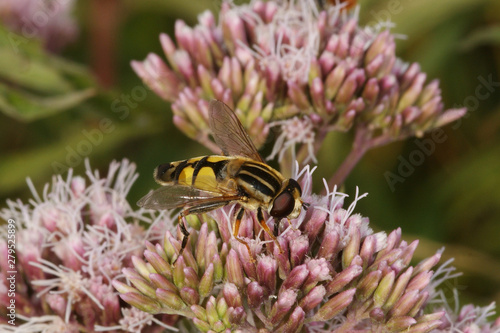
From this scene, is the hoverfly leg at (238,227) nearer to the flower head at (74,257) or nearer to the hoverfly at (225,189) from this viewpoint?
the hoverfly at (225,189)

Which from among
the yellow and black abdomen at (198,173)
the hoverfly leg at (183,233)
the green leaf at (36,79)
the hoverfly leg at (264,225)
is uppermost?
the green leaf at (36,79)

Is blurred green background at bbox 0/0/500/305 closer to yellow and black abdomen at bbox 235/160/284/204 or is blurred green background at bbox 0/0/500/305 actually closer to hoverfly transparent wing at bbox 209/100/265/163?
hoverfly transparent wing at bbox 209/100/265/163

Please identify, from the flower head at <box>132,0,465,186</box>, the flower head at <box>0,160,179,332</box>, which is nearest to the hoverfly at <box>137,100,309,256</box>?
the flower head at <box>0,160,179,332</box>

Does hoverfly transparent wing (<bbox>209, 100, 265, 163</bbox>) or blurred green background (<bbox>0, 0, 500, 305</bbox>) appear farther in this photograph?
blurred green background (<bbox>0, 0, 500, 305</bbox>)

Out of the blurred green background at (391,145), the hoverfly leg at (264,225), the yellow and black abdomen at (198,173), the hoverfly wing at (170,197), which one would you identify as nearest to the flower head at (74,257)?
the yellow and black abdomen at (198,173)

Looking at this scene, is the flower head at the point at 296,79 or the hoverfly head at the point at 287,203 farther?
the flower head at the point at 296,79

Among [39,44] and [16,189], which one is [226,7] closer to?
[39,44]

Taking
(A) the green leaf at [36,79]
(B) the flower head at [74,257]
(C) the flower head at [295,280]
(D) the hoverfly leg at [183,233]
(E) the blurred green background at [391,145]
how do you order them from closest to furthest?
(C) the flower head at [295,280] → (D) the hoverfly leg at [183,233] → (B) the flower head at [74,257] → (A) the green leaf at [36,79] → (E) the blurred green background at [391,145]
